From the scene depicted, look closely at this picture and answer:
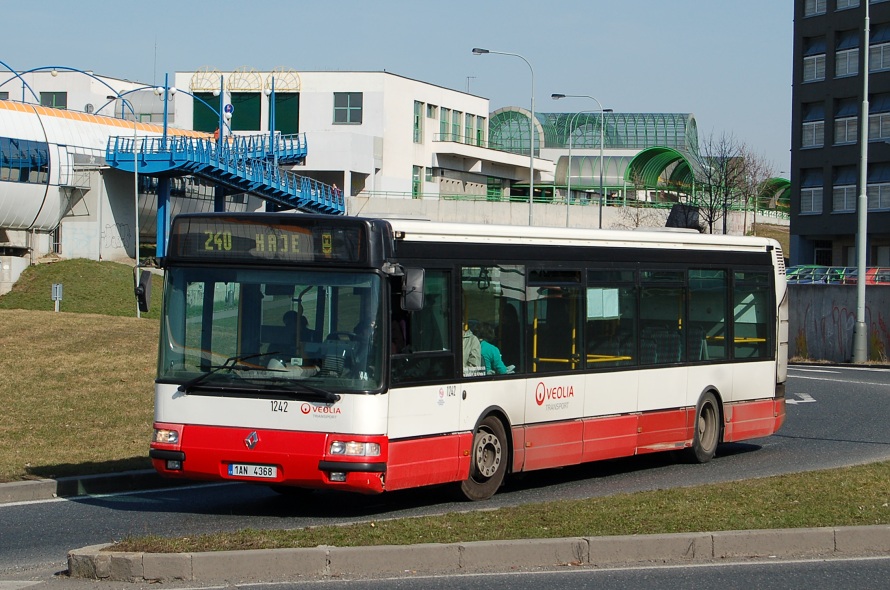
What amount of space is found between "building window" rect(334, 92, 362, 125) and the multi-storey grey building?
98.5 feet

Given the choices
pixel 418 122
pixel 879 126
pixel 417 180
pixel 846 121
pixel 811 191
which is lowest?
pixel 811 191

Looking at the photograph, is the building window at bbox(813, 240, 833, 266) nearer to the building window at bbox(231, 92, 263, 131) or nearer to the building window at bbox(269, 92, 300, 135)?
the building window at bbox(269, 92, 300, 135)

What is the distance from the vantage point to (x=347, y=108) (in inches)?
3361

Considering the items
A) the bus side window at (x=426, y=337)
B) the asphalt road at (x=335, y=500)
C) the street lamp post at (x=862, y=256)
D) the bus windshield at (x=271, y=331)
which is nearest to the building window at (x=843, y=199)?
the street lamp post at (x=862, y=256)

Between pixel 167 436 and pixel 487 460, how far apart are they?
3030 millimetres

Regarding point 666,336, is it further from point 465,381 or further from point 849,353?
point 849,353

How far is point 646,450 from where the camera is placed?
14.4m

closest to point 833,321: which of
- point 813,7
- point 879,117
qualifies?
point 879,117

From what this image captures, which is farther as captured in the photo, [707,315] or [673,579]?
[707,315]

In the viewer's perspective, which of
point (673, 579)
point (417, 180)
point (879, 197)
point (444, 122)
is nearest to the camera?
point (673, 579)

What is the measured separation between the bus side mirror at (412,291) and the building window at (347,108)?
75220 mm

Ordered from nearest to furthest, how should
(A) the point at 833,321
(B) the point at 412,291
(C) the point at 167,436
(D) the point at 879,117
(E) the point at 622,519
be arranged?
(E) the point at 622,519, (B) the point at 412,291, (C) the point at 167,436, (A) the point at 833,321, (D) the point at 879,117

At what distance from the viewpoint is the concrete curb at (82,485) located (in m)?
12.1

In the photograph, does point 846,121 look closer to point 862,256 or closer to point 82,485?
point 862,256
